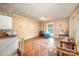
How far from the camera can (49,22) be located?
55.2 inches

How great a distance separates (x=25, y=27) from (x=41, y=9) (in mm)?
422

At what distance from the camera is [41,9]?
126 cm

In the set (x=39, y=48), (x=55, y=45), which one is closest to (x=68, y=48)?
(x=55, y=45)

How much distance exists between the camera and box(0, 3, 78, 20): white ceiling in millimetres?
1199

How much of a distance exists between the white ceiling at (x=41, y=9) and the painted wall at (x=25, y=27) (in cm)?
10

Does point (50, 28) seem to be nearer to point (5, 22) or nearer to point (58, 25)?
point (58, 25)

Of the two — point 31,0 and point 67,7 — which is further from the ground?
point 31,0

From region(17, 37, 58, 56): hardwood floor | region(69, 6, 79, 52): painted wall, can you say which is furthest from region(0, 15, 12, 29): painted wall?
region(69, 6, 79, 52): painted wall

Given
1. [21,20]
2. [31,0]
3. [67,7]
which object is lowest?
Answer: [21,20]

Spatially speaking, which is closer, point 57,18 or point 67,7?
point 67,7

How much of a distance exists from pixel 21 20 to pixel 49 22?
50 centimetres

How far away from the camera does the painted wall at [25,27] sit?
1267 mm

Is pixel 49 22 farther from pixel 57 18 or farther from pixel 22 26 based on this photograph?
pixel 22 26

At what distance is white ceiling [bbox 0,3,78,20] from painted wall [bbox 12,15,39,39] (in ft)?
0.32
